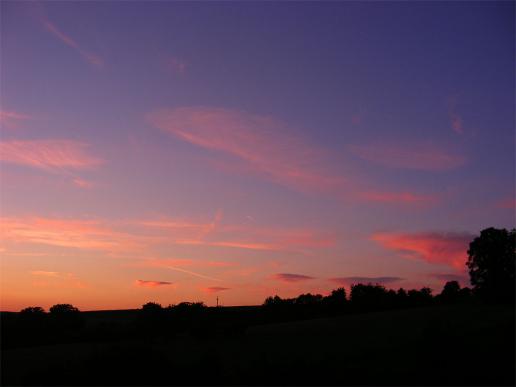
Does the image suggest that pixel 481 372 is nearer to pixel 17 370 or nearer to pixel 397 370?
pixel 397 370

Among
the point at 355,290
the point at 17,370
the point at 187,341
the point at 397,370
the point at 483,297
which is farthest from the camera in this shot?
the point at 355,290

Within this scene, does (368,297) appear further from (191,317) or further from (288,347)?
(288,347)

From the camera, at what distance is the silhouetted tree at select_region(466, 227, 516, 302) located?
8156cm

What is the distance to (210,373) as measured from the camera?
33500 millimetres

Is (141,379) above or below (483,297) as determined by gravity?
below

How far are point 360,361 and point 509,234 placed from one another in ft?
196

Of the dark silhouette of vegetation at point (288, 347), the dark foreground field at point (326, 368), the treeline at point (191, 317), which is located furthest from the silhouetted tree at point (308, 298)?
the dark foreground field at point (326, 368)

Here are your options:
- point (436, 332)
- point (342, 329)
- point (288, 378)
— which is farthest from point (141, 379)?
point (342, 329)

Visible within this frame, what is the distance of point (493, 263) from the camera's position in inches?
3246

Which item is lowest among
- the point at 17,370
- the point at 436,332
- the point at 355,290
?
the point at 17,370

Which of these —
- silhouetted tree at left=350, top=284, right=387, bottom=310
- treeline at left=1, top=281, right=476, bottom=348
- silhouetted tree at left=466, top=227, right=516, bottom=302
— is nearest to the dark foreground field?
treeline at left=1, top=281, right=476, bottom=348

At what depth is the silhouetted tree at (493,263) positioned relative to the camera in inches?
3211

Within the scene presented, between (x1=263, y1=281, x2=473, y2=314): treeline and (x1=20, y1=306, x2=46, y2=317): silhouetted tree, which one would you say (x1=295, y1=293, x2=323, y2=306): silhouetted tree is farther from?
(x1=20, y1=306, x2=46, y2=317): silhouetted tree

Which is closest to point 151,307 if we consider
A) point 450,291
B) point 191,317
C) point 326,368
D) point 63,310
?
point 191,317
